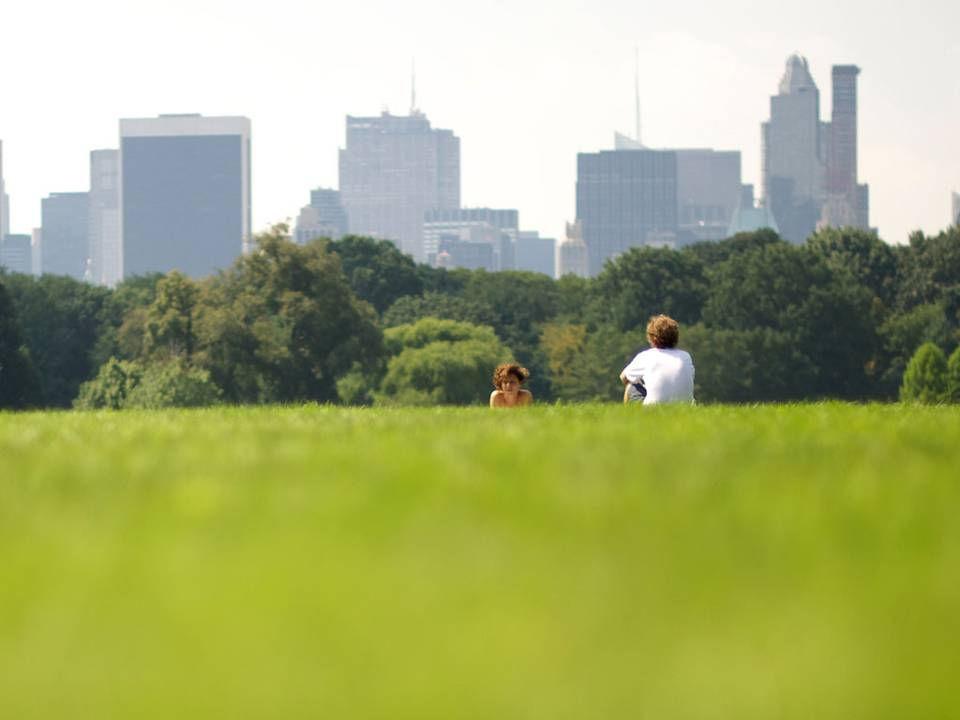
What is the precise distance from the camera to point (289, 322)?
97.9 m

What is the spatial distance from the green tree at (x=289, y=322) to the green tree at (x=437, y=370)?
12347 mm

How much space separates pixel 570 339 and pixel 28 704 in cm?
13004

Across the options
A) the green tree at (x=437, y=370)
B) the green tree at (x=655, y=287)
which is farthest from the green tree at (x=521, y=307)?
the green tree at (x=437, y=370)

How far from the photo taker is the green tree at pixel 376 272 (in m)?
144

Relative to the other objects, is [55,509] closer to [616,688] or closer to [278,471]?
[278,471]

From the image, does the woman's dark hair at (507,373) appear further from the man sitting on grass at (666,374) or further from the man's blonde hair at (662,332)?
the man sitting on grass at (666,374)

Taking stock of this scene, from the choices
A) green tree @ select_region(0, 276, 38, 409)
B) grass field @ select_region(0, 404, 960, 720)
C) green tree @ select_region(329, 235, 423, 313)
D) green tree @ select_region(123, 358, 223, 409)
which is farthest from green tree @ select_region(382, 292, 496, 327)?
grass field @ select_region(0, 404, 960, 720)

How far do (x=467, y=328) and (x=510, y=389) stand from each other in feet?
351

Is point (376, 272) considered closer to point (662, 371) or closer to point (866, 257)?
point (866, 257)

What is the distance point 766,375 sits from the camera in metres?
117

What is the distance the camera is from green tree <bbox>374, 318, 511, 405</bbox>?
380 feet

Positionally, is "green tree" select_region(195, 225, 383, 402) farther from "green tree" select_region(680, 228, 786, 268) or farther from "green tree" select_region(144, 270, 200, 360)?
"green tree" select_region(680, 228, 786, 268)

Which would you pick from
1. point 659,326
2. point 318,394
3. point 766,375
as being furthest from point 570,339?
point 659,326

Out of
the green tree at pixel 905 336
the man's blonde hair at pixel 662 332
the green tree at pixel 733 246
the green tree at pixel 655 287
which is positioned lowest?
the green tree at pixel 905 336
